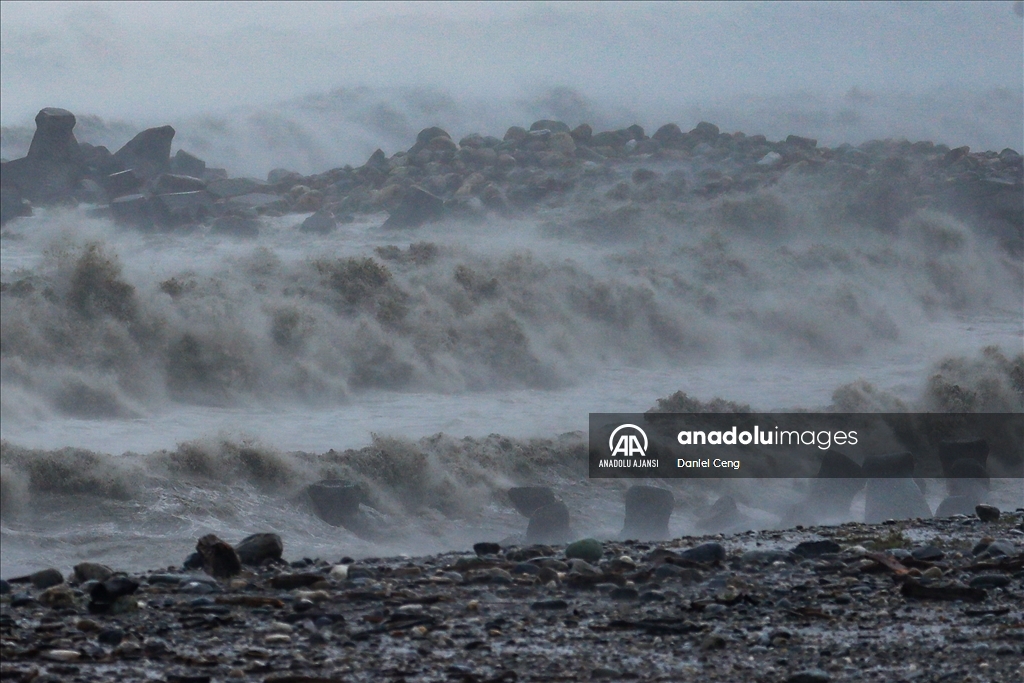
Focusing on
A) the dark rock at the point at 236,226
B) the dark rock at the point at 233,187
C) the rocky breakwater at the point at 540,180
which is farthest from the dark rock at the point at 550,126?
the dark rock at the point at 236,226

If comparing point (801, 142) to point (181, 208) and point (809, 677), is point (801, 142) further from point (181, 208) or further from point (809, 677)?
point (809, 677)

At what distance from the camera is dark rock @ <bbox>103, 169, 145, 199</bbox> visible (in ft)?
65.9

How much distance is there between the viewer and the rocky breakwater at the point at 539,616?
3.26 metres

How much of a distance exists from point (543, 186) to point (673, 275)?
592 cm

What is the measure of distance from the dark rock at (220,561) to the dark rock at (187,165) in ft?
63.0

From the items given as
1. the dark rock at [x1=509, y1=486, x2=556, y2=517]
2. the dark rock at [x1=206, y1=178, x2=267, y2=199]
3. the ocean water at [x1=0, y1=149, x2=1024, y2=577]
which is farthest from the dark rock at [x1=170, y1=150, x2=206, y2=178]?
the dark rock at [x1=509, y1=486, x2=556, y2=517]

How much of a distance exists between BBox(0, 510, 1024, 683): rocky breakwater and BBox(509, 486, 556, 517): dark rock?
2957 millimetres

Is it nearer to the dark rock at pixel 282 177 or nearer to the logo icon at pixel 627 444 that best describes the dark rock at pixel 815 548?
the logo icon at pixel 627 444

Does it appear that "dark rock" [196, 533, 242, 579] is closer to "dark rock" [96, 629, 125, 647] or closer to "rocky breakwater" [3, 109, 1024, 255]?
"dark rock" [96, 629, 125, 647]

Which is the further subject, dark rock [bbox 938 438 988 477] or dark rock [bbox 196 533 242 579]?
dark rock [bbox 938 438 988 477]

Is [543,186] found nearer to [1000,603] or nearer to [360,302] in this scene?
[360,302]

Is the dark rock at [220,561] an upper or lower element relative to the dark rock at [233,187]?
lower

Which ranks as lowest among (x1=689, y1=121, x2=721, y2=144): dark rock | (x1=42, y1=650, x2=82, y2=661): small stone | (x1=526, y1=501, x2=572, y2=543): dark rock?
(x1=526, y1=501, x2=572, y2=543): dark rock

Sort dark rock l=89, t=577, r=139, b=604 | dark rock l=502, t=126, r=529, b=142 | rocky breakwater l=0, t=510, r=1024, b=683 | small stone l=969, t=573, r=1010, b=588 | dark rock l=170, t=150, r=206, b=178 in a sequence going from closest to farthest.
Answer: rocky breakwater l=0, t=510, r=1024, b=683 < dark rock l=89, t=577, r=139, b=604 < small stone l=969, t=573, r=1010, b=588 < dark rock l=170, t=150, r=206, b=178 < dark rock l=502, t=126, r=529, b=142
